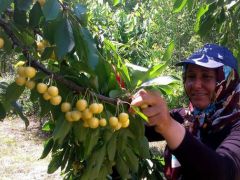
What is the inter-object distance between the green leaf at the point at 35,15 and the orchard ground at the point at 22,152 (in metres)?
4.36

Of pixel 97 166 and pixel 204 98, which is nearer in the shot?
pixel 97 166

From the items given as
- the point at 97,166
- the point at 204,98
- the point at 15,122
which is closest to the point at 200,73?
the point at 204,98

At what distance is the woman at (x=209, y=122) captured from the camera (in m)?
1.27

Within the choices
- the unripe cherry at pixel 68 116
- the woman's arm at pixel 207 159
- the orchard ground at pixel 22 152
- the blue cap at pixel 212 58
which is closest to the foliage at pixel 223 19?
the blue cap at pixel 212 58

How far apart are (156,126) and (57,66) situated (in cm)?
36

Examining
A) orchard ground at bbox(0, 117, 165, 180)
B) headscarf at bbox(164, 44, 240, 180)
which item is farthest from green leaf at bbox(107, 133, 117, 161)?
orchard ground at bbox(0, 117, 165, 180)

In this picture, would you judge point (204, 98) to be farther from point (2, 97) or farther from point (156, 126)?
point (2, 97)

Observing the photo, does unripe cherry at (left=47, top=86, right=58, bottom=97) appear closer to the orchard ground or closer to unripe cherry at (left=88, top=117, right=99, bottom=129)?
unripe cherry at (left=88, top=117, right=99, bottom=129)

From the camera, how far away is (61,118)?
43.3 inches

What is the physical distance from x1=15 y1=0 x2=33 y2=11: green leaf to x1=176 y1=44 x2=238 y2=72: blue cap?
0.90 m

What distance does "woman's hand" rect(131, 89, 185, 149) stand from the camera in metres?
1.12

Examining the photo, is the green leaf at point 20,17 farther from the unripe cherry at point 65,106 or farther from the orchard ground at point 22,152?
Answer: the orchard ground at point 22,152

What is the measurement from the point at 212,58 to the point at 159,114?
597 mm

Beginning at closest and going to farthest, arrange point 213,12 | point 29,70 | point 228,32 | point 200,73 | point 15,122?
point 29,70, point 200,73, point 213,12, point 228,32, point 15,122
